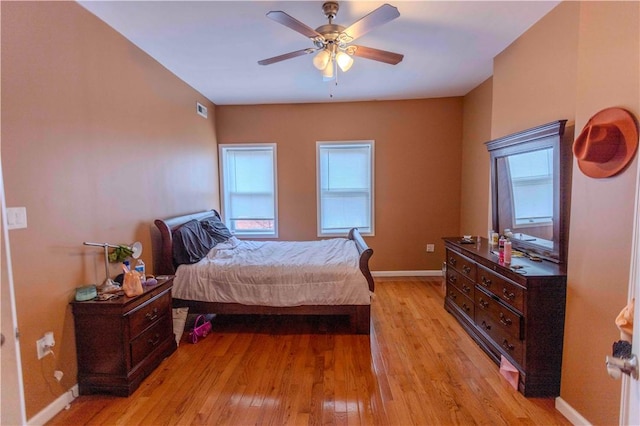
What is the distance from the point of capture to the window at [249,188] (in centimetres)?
485

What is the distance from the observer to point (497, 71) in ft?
10.1

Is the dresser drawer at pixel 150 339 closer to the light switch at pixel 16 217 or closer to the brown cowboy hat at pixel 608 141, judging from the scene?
the light switch at pixel 16 217

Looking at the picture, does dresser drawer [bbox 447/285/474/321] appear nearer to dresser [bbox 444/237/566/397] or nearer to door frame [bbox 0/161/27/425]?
dresser [bbox 444/237/566/397]

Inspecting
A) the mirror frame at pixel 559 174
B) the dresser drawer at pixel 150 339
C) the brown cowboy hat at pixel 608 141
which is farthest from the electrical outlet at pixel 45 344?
the mirror frame at pixel 559 174

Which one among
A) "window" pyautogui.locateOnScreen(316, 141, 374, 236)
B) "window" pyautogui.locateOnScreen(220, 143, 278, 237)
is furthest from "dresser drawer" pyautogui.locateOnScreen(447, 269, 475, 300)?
"window" pyautogui.locateOnScreen(220, 143, 278, 237)

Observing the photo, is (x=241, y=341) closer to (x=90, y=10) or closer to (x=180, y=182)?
(x=180, y=182)

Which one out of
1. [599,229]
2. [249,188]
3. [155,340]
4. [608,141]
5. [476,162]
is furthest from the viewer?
[249,188]

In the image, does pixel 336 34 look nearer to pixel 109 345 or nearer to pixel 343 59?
pixel 343 59

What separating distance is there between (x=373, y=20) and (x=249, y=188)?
350 cm

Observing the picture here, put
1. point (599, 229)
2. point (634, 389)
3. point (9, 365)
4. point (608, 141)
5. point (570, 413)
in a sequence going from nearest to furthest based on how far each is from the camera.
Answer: point (634, 389), point (9, 365), point (608, 141), point (599, 229), point (570, 413)

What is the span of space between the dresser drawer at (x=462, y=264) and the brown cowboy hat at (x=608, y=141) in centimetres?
133

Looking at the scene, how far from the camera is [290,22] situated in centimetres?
190

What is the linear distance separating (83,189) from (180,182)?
4.78 feet

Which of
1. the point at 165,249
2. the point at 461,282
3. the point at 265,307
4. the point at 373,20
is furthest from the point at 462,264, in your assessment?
the point at 165,249
